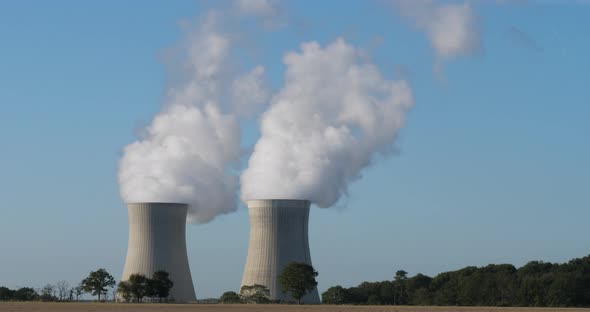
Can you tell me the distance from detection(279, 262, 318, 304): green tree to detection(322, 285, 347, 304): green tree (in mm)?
13752

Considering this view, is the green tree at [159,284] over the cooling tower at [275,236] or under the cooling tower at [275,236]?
under

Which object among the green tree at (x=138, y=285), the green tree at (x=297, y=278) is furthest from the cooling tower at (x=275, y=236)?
the green tree at (x=138, y=285)

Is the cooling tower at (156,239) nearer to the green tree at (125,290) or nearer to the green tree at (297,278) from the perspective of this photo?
the green tree at (125,290)

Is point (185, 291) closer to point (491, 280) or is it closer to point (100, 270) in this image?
point (100, 270)

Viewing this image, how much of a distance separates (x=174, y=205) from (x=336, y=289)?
2265 centimetres

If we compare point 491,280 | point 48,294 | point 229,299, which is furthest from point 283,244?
point 48,294

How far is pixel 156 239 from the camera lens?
58.1m

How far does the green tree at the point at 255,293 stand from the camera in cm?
6090

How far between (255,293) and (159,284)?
521 centimetres

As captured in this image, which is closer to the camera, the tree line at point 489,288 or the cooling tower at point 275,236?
the cooling tower at point 275,236

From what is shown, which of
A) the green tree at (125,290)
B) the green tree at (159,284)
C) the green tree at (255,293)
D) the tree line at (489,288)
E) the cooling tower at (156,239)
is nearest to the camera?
the cooling tower at (156,239)

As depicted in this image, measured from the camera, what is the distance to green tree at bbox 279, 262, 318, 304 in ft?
193

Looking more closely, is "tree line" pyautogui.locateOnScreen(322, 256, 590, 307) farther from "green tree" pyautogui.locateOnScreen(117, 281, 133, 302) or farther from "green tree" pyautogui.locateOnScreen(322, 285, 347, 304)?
"green tree" pyautogui.locateOnScreen(117, 281, 133, 302)

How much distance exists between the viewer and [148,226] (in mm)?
57656
